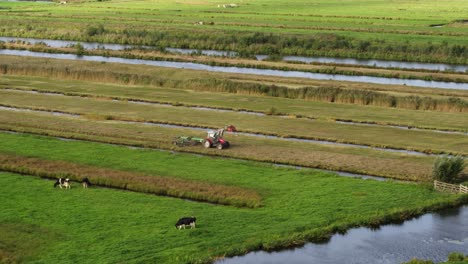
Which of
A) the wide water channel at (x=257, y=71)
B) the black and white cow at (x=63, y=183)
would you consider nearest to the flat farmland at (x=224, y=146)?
the wide water channel at (x=257, y=71)

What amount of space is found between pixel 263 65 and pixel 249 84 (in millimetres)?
21712

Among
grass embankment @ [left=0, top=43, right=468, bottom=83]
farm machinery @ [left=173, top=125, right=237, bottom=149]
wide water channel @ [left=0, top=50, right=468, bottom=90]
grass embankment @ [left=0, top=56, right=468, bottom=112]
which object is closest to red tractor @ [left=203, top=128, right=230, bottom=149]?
farm machinery @ [left=173, top=125, right=237, bottom=149]

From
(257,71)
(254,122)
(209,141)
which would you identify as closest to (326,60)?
(257,71)

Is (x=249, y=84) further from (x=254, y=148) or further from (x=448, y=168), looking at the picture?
(x=448, y=168)

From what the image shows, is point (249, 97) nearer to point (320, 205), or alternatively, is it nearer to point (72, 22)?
point (320, 205)

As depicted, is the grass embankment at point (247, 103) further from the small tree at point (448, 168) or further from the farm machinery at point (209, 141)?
the small tree at point (448, 168)

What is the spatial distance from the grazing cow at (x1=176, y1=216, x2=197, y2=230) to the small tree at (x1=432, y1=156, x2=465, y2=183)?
16.1 meters

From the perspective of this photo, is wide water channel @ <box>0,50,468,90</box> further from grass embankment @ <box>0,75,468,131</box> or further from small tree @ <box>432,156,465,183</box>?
small tree @ <box>432,156,465,183</box>

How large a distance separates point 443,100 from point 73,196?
1547 inches

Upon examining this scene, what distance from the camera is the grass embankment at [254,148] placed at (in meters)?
50.6

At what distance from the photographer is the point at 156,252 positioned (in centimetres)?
3491

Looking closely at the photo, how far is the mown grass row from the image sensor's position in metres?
43.8

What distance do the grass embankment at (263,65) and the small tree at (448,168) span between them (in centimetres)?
4436

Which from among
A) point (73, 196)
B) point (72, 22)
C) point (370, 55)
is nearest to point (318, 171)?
point (73, 196)
